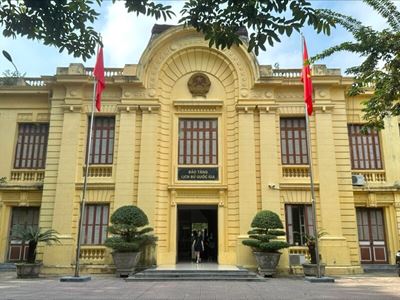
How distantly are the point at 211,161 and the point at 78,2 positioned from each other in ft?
41.6

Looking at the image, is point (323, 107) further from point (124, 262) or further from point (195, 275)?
point (124, 262)

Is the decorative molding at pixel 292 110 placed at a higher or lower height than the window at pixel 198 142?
higher

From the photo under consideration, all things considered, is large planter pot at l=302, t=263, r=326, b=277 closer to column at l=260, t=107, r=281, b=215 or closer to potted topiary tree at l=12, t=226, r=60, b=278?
column at l=260, t=107, r=281, b=215

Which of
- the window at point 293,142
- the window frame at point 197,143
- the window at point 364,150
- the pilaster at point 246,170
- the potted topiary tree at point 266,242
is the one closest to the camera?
the potted topiary tree at point 266,242

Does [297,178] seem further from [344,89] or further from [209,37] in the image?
[209,37]

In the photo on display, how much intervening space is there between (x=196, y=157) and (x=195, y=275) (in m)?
5.67

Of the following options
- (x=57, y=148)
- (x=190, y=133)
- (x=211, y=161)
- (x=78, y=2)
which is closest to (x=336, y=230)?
(x=211, y=161)

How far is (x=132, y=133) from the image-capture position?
1709cm

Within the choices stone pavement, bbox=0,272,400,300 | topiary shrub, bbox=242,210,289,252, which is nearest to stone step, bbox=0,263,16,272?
stone pavement, bbox=0,272,400,300

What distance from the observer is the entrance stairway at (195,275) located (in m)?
13.3

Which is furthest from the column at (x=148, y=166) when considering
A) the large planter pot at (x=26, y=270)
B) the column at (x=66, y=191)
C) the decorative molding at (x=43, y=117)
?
the decorative molding at (x=43, y=117)

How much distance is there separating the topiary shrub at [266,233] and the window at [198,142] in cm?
362

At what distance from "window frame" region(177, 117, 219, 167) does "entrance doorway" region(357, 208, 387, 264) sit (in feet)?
24.3

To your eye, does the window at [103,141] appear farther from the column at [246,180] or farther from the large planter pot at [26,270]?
the column at [246,180]
